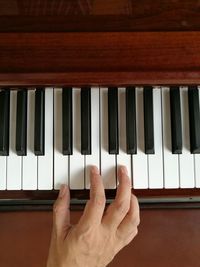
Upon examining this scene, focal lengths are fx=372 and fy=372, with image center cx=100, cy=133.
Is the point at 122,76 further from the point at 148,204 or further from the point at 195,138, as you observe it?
the point at 148,204

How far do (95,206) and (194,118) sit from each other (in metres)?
0.37

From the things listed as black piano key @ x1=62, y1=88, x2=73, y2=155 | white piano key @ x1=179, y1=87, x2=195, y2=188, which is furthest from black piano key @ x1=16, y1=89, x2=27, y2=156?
white piano key @ x1=179, y1=87, x2=195, y2=188

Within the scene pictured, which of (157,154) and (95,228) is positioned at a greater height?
(157,154)

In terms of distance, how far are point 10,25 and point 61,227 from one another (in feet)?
1.83

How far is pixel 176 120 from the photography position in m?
1.05

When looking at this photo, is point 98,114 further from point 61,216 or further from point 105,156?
point 61,216

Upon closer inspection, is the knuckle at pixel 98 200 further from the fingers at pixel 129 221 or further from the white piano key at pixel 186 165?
the white piano key at pixel 186 165

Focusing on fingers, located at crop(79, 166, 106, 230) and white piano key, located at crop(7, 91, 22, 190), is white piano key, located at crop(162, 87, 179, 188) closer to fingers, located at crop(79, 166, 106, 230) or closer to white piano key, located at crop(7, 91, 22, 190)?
fingers, located at crop(79, 166, 106, 230)

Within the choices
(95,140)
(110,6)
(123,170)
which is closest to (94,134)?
(95,140)

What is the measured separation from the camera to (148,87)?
3.46 ft

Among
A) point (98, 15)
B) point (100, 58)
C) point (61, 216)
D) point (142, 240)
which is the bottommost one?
point (142, 240)

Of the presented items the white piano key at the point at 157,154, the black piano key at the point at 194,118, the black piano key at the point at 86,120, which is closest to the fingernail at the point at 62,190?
the black piano key at the point at 86,120

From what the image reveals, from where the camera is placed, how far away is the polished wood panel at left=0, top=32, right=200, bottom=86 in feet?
3.22

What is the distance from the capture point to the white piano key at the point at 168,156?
1053mm
